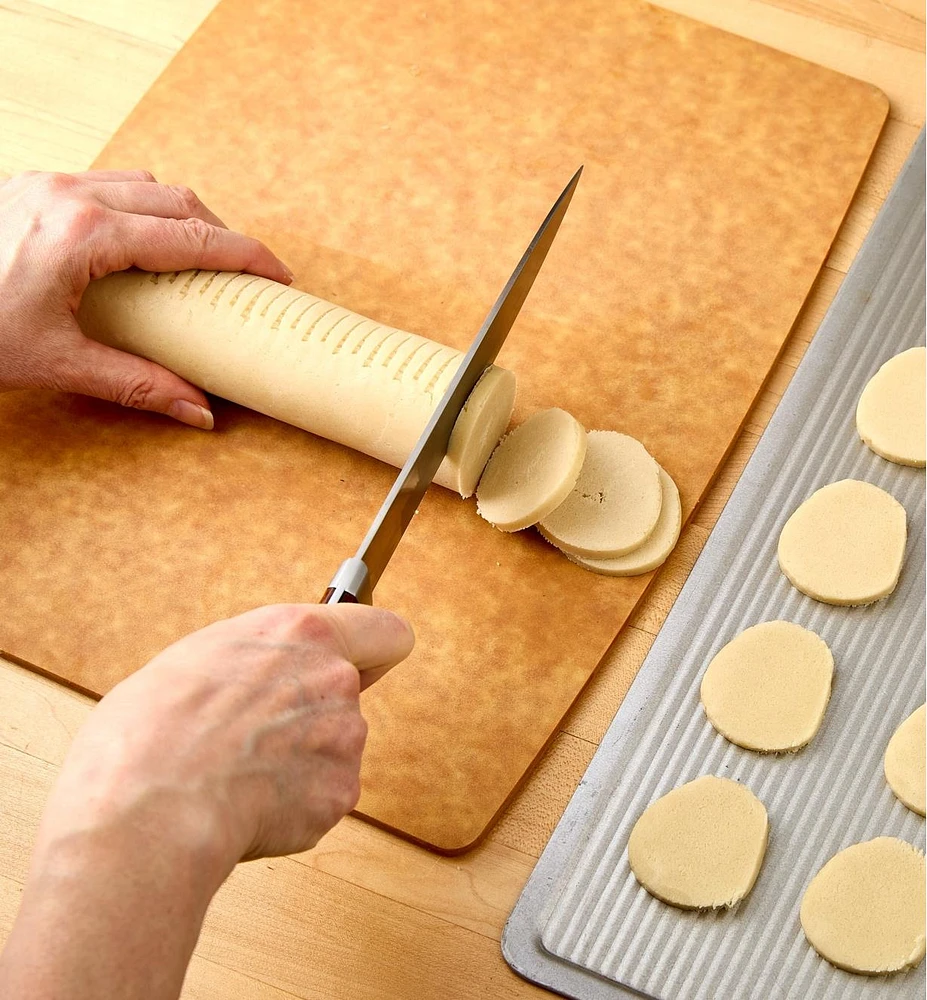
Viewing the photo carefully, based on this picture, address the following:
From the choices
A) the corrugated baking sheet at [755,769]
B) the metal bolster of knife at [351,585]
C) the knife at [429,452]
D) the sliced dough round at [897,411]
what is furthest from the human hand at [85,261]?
the sliced dough round at [897,411]

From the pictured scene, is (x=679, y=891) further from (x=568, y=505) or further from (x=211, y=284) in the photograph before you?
(x=211, y=284)

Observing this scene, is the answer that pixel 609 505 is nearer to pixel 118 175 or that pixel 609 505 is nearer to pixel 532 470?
pixel 532 470

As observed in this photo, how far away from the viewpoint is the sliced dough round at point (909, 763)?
126 centimetres

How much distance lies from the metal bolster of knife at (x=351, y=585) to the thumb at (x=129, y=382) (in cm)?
53

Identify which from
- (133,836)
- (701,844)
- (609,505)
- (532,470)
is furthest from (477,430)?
(133,836)

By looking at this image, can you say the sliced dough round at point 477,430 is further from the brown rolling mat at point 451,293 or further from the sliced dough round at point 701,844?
the sliced dough round at point 701,844

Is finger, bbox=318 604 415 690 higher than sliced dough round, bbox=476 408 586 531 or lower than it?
lower

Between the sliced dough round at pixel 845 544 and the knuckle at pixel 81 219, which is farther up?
the sliced dough round at pixel 845 544

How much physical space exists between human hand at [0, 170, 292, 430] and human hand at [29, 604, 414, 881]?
0.62 metres

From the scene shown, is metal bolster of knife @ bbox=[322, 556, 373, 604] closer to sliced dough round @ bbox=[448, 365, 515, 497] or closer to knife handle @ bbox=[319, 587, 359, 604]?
knife handle @ bbox=[319, 587, 359, 604]

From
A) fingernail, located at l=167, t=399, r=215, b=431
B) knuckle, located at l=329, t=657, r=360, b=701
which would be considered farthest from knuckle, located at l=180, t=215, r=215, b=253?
knuckle, located at l=329, t=657, r=360, b=701

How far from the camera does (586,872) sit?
1.27 meters

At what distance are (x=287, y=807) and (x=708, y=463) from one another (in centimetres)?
81

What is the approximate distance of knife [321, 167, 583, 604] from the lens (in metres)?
1.14
